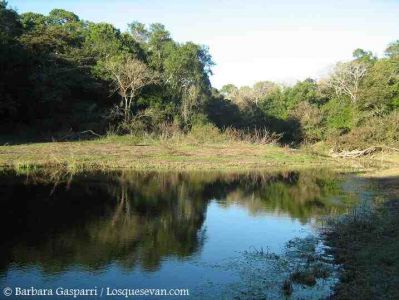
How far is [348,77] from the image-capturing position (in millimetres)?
58188

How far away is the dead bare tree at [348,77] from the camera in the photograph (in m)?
57.0

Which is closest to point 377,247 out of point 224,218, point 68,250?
point 224,218

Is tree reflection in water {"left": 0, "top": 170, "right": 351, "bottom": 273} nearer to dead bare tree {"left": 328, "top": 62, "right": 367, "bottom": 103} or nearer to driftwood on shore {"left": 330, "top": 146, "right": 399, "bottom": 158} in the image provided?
driftwood on shore {"left": 330, "top": 146, "right": 399, "bottom": 158}

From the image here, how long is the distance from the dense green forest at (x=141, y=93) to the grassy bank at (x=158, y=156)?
184 inches

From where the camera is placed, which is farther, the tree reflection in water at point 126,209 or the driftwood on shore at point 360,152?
the driftwood on shore at point 360,152

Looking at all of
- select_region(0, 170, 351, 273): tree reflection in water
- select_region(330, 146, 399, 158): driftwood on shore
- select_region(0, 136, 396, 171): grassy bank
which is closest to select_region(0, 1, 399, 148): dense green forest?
select_region(330, 146, 399, 158): driftwood on shore

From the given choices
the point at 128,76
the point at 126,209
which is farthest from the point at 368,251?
the point at 128,76

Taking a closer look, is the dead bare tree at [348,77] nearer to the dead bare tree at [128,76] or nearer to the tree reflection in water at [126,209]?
the dead bare tree at [128,76]

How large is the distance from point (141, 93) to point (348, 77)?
2778 centimetres

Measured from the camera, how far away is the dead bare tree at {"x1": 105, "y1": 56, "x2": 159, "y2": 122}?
42.8m

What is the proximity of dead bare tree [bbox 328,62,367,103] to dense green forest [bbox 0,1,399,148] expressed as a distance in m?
0.13
